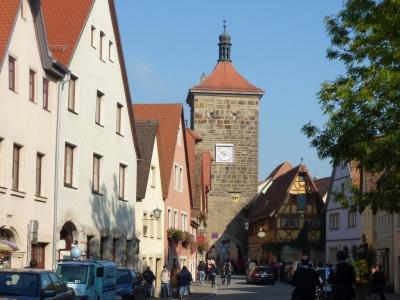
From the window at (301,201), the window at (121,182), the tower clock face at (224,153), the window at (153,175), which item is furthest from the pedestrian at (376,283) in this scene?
the tower clock face at (224,153)

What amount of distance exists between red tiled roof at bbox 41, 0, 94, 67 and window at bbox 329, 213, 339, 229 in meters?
41.7

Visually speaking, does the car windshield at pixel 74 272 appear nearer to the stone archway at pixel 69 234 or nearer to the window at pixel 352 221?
the stone archway at pixel 69 234

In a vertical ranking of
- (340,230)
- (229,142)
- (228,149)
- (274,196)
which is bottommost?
(340,230)

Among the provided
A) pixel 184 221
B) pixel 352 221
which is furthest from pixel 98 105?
pixel 352 221

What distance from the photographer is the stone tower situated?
8838 cm

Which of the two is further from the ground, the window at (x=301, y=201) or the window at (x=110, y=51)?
the window at (x=110, y=51)

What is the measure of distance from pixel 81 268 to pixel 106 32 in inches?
577

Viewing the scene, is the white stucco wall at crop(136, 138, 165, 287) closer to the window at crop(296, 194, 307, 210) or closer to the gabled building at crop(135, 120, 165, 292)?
the gabled building at crop(135, 120, 165, 292)

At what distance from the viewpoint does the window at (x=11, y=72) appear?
25.8 meters

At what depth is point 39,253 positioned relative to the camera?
2870 centimetres

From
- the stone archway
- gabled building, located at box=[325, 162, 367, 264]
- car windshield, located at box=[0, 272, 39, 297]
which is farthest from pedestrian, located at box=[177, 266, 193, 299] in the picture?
gabled building, located at box=[325, 162, 367, 264]

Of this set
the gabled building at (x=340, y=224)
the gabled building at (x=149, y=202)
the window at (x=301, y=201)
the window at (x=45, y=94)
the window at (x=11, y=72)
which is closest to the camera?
the window at (x=11, y=72)

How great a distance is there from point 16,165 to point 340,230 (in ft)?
152

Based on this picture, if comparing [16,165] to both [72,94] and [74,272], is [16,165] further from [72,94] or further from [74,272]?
[72,94]
